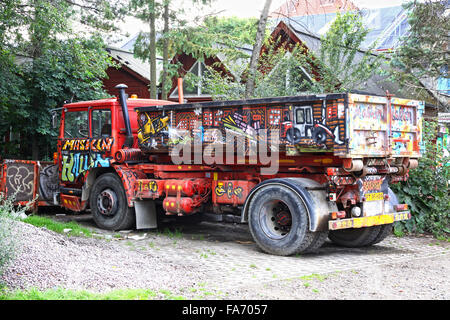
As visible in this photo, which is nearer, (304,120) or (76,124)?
(304,120)

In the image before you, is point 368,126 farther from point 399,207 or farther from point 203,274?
point 203,274

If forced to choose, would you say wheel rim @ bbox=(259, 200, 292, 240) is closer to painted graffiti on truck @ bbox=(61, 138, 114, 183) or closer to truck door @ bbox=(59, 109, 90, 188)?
painted graffiti on truck @ bbox=(61, 138, 114, 183)

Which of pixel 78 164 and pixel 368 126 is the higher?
pixel 368 126

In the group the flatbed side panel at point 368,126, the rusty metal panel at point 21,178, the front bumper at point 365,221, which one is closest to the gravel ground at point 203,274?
the front bumper at point 365,221

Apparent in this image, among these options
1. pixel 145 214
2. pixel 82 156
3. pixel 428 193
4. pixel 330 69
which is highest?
pixel 330 69

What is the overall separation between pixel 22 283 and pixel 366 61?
1288 centimetres

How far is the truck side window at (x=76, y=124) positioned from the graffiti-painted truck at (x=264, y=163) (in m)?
0.08

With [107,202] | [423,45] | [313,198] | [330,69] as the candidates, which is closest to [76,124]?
[107,202]

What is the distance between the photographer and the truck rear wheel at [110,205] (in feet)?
35.9

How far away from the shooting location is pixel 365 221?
8.44m

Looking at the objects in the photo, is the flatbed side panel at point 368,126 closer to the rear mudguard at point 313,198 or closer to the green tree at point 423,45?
the rear mudguard at point 313,198

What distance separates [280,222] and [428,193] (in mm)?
3840
